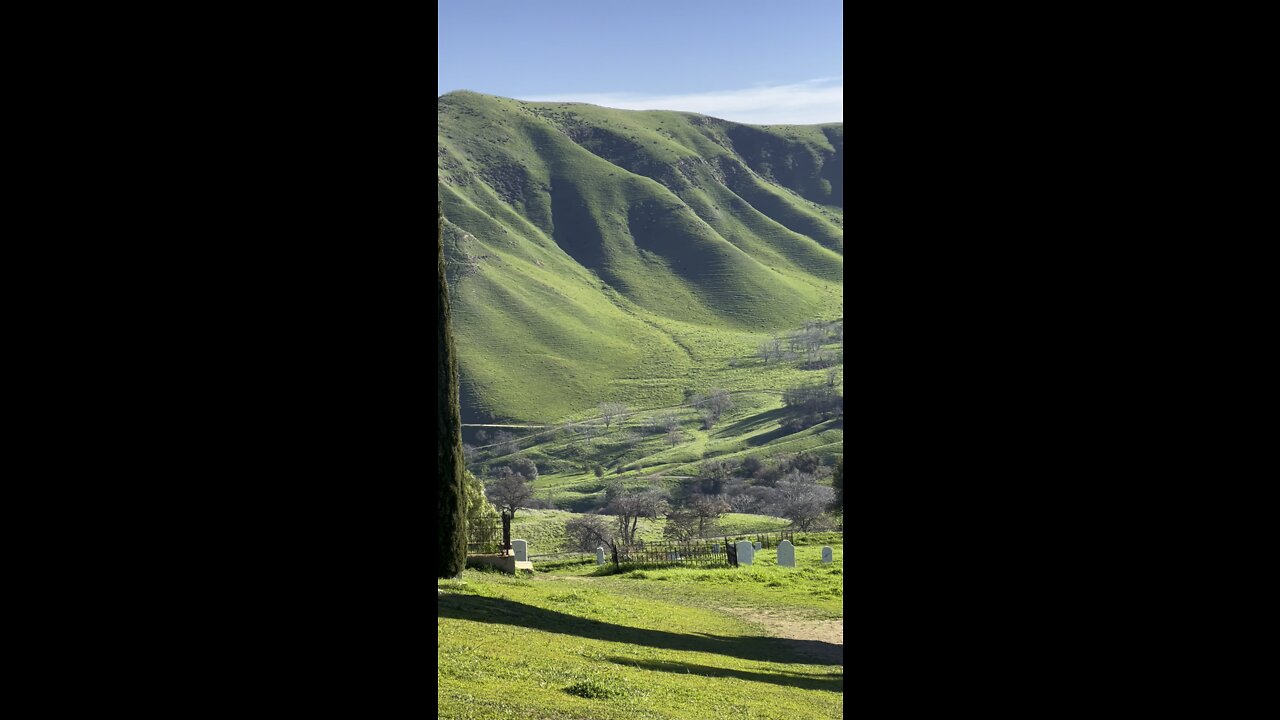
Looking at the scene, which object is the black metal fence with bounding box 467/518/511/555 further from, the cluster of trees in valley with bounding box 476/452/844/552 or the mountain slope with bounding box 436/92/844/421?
the mountain slope with bounding box 436/92/844/421

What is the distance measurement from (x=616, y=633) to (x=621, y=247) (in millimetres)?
127393

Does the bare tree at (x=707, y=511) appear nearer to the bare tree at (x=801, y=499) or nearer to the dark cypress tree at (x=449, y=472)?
the bare tree at (x=801, y=499)

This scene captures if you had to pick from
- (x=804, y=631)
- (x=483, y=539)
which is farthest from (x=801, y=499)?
(x=804, y=631)

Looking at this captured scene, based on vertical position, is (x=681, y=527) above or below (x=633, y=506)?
below

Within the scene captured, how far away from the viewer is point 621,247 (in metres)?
138

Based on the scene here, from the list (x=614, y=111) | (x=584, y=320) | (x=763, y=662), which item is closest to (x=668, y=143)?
(x=614, y=111)

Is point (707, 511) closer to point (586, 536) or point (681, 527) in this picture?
point (681, 527)

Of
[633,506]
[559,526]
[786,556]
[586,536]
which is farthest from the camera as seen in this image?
[633,506]

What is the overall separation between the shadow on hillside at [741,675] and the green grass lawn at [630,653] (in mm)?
14

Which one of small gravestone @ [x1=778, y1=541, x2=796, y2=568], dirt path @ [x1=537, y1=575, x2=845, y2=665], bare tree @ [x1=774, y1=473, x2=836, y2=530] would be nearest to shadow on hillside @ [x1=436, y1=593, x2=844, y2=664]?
dirt path @ [x1=537, y1=575, x2=845, y2=665]

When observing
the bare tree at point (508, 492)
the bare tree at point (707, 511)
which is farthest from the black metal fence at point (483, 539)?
the bare tree at point (508, 492)
